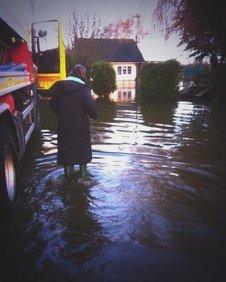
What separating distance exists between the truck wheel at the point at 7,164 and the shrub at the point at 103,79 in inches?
714

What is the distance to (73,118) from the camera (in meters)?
5.86

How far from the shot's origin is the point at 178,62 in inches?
842

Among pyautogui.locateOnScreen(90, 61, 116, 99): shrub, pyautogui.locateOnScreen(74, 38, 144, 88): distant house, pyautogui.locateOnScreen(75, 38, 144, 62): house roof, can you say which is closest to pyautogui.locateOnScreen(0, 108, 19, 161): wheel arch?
pyautogui.locateOnScreen(90, 61, 116, 99): shrub

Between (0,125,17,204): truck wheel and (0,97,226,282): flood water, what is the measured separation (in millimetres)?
328

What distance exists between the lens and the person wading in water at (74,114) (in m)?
5.78

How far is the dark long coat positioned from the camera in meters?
5.79

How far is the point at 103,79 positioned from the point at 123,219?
62.0 feet

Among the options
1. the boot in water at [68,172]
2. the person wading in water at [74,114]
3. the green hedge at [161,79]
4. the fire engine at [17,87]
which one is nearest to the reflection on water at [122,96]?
the green hedge at [161,79]

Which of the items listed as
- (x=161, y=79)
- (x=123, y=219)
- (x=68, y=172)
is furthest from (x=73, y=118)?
(x=161, y=79)

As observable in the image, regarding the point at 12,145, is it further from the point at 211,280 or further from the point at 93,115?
the point at 211,280

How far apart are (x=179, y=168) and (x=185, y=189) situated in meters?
1.24

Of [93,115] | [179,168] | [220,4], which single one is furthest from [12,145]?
[220,4]

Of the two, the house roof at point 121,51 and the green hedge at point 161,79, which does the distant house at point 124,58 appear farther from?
the green hedge at point 161,79

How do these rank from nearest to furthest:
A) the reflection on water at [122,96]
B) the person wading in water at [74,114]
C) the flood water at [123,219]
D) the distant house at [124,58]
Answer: the flood water at [123,219] → the person wading in water at [74,114] → the reflection on water at [122,96] → the distant house at [124,58]
